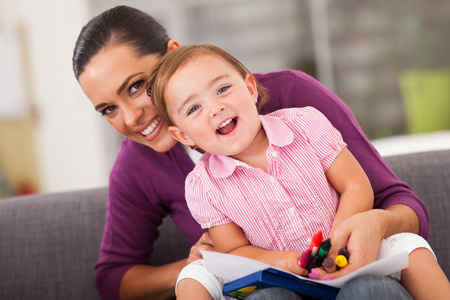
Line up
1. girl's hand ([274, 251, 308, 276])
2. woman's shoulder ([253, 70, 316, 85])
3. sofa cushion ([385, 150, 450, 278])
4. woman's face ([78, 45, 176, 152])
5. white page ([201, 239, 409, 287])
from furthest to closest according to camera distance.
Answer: sofa cushion ([385, 150, 450, 278]) → woman's shoulder ([253, 70, 316, 85]) → woman's face ([78, 45, 176, 152]) → girl's hand ([274, 251, 308, 276]) → white page ([201, 239, 409, 287])

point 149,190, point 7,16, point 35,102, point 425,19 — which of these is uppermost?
point 149,190

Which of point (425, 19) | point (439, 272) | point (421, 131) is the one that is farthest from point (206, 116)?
point (425, 19)

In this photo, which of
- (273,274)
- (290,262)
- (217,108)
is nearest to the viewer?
(273,274)

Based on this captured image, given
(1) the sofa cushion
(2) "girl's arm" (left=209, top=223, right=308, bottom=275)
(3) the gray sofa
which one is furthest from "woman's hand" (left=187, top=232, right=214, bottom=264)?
(1) the sofa cushion

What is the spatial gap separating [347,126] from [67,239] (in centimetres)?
100

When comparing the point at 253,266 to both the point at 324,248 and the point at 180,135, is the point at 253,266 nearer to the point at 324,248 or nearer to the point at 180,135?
the point at 324,248

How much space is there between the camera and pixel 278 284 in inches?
42.5

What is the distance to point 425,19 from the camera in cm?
540

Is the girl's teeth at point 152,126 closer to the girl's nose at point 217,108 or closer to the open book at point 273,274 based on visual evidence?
the girl's nose at point 217,108

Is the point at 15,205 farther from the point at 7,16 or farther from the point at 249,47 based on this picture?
the point at 7,16

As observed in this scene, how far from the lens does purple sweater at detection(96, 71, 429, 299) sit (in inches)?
65.0

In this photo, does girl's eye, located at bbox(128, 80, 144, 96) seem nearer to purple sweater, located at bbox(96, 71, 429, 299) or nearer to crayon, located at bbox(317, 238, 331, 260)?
purple sweater, located at bbox(96, 71, 429, 299)

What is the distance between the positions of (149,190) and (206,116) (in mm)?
487

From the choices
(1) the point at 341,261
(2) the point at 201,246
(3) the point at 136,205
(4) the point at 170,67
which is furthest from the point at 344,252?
(3) the point at 136,205
